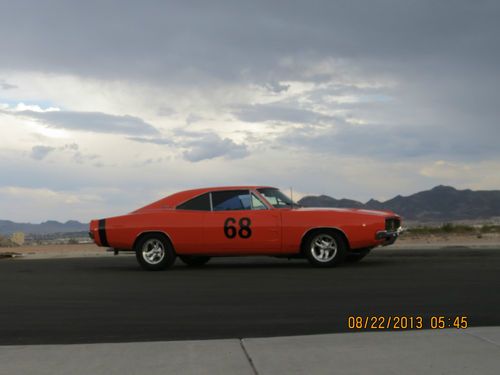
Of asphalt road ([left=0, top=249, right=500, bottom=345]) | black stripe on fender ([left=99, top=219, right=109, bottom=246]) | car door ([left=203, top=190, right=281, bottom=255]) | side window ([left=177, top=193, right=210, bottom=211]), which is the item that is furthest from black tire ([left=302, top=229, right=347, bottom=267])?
black stripe on fender ([left=99, top=219, right=109, bottom=246])

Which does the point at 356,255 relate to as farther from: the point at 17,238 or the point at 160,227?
the point at 17,238

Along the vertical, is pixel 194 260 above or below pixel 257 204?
below

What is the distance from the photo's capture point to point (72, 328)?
746 cm

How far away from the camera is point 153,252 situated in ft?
46.1

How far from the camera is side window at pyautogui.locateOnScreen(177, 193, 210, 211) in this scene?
1411 centimetres

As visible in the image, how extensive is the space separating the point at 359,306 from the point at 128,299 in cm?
316

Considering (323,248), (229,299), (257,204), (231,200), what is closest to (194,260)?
(231,200)

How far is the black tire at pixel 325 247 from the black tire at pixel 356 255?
0.75 m

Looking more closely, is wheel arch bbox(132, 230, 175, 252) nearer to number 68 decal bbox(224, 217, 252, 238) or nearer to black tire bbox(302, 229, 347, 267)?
number 68 decal bbox(224, 217, 252, 238)

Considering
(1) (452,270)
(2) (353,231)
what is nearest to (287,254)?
(2) (353,231)

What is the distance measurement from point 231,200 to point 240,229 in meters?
0.70

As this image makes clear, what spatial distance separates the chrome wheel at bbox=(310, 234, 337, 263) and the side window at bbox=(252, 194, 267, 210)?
4.00ft

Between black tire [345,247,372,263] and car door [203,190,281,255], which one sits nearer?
car door [203,190,281,255]
